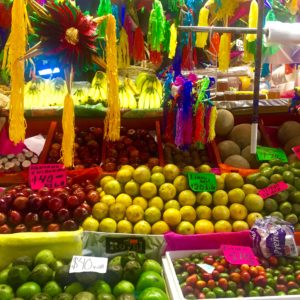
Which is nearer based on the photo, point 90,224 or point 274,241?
point 274,241

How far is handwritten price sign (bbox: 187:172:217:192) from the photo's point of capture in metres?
2.12

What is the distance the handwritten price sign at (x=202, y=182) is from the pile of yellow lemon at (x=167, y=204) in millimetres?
29

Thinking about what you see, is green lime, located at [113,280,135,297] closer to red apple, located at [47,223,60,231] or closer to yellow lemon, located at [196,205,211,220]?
red apple, located at [47,223,60,231]

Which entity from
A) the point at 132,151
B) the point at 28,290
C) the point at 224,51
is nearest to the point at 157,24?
the point at 224,51

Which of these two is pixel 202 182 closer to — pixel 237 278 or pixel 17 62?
pixel 237 278

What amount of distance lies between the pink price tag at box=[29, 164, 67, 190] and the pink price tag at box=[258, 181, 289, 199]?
116 cm

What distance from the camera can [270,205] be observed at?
2.08m

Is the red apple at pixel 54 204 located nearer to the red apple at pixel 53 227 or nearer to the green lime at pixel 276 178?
the red apple at pixel 53 227

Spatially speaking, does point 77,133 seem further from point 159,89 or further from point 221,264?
point 221,264

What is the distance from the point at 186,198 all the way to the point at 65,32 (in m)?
1.07

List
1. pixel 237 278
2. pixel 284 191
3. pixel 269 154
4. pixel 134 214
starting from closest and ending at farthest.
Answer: pixel 237 278 → pixel 134 214 → pixel 284 191 → pixel 269 154

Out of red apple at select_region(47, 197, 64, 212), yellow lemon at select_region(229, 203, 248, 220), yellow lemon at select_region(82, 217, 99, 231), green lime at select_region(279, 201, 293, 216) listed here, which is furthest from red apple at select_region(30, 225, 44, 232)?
green lime at select_region(279, 201, 293, 216)

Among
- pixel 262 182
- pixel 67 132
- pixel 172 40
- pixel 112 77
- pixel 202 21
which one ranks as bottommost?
pixel 262 182

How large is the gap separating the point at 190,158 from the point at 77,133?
85 centimetres
